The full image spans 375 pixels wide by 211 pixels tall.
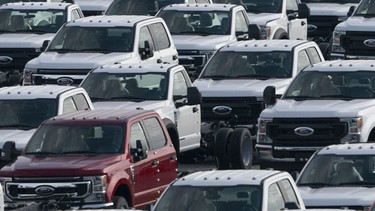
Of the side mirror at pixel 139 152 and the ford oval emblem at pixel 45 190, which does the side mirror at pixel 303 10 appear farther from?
the ford oval emblem at pixel 45 190

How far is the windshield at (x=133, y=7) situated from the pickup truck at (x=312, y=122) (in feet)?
40.2

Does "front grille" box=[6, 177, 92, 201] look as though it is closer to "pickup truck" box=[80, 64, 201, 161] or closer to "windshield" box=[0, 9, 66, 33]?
"pickup truck" box=[80, 64, 201, 161]

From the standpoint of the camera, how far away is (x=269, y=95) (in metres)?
28.9

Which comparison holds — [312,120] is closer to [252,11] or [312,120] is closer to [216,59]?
[216,59]

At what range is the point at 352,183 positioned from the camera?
22.3m

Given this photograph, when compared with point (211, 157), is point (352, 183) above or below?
above

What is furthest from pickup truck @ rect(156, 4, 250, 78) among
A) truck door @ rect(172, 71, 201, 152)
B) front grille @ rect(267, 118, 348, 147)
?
front grille @ rect(267, 118, 348, 147)

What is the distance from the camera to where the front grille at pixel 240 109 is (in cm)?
3034

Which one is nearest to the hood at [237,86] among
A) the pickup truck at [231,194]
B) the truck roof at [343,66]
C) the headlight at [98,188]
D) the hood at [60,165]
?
the truck roof at [343,66]

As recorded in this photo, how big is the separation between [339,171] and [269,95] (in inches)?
251

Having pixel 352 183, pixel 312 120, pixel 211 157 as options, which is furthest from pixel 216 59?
pixel 352 183

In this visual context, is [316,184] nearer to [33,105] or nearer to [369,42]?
[33,105]

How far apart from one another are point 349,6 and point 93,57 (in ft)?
32.7

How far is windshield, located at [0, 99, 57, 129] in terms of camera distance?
27.1 metres
